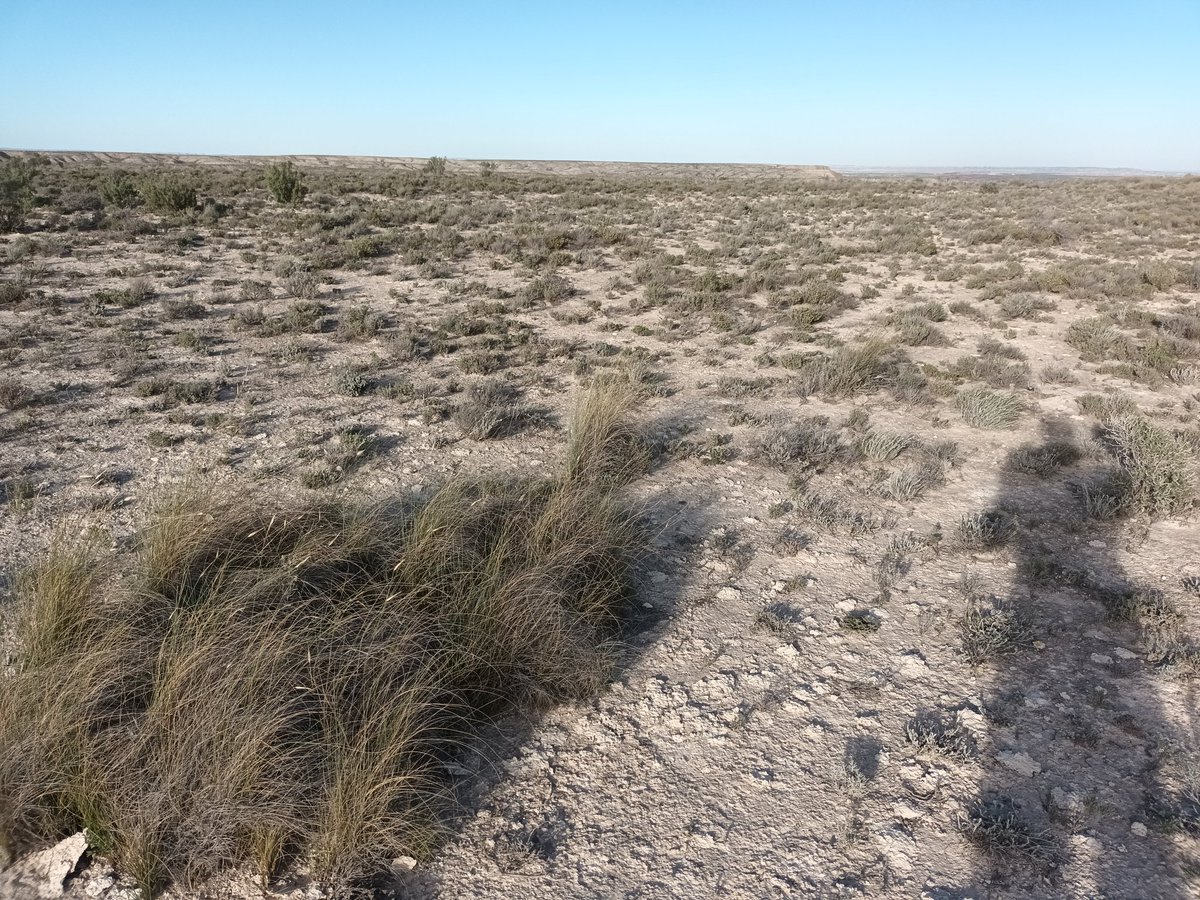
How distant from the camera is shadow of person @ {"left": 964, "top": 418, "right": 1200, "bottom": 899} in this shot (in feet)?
9.00

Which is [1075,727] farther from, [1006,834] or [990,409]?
[990,409]

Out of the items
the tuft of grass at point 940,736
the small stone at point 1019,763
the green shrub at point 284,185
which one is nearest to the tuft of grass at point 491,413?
the tuft of grass at point 940,736

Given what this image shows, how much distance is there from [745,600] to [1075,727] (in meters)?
1.80

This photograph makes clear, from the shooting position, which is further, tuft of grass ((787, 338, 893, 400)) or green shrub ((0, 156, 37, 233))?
green shrub ((0, 156, 37, 233))

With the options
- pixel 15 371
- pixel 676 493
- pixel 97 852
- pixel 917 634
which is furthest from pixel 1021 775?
pixel 15 371

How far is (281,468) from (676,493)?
3.27 m

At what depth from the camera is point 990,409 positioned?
7402 millimetres

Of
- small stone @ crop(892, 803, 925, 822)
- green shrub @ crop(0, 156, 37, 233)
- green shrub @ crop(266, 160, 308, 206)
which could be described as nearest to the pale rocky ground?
small stone @ crop(892, 803, 925, 822)

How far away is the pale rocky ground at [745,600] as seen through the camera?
2822 millimetres

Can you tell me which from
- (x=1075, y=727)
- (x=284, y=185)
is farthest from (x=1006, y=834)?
(x=284, y=185)

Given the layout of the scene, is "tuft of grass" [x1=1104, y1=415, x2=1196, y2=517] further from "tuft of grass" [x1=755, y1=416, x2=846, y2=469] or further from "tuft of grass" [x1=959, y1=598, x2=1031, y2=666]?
"tuft of grass" [x1=755, y1=416, x2=846, y2=469]

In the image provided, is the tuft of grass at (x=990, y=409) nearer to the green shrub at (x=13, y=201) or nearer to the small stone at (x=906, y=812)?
the small stone at (x=906, y=812)

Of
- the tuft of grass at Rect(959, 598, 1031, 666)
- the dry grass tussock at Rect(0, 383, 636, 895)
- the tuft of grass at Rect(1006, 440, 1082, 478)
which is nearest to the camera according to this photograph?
the dry grass tussock at Rect(0, 383, 636, 895)

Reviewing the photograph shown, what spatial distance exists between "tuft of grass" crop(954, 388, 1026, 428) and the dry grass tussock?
16.4ft
